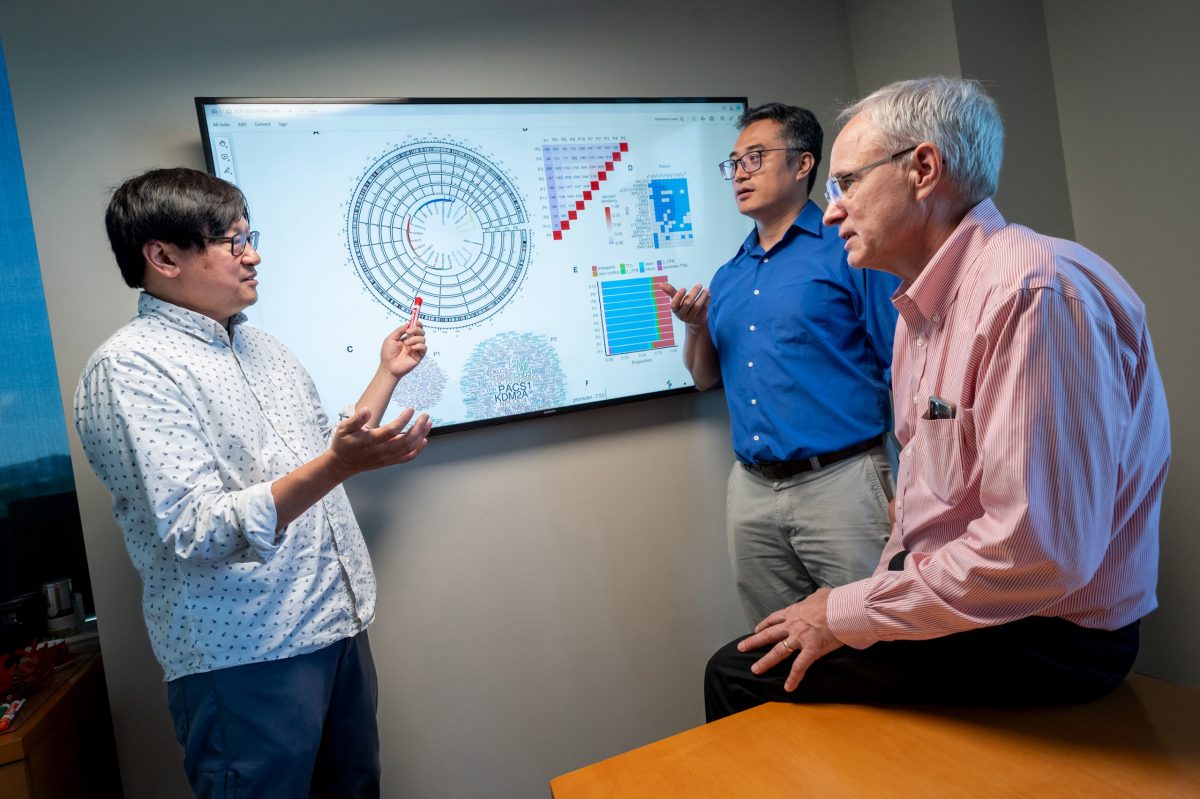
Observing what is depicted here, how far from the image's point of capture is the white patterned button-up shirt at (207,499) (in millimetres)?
1352

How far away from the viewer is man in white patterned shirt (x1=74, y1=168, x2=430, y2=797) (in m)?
1.36

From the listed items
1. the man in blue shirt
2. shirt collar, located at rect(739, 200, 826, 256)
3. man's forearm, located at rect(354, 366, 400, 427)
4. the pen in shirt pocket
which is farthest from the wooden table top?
shirt collar, located at rect(739, 200, 826, 256)

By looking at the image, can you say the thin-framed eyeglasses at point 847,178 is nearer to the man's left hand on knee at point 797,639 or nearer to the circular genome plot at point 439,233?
the man's left hand on knee at point 797,639

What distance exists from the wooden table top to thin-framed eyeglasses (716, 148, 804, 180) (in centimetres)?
145

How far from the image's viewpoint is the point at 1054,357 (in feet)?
3.43

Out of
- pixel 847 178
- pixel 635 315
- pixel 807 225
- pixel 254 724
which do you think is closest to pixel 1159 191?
pixel 807 225

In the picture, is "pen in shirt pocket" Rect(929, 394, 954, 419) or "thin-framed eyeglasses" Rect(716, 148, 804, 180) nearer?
"pen in shirt pocket" Rect(929, 394, 954, 419)

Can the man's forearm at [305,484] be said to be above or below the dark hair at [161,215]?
below

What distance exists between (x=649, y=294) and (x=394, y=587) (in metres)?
1.13

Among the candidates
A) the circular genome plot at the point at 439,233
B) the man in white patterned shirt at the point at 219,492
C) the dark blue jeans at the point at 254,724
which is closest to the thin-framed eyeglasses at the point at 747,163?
→ the circular genome plot at the point at 439,233

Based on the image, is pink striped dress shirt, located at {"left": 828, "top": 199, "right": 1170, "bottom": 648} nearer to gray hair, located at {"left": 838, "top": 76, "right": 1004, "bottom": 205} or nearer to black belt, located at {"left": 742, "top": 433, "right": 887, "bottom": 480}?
gray hair, located at {"left": 838, "top": 76, "right": 1004, "bottom": 205}

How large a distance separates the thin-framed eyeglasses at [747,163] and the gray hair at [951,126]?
0.75 metres

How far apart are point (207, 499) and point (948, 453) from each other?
125 cm

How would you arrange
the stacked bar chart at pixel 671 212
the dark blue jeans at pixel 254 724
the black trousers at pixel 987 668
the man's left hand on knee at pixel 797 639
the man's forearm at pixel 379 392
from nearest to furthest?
the black trousers at pixel 987 668 < the man's left hand on knee at pixel 797 639 < the dark blue jeans at pixel 254 724 < the man's forearm at pixel 379 392 < the stacked bar chart at pixel 671 212
